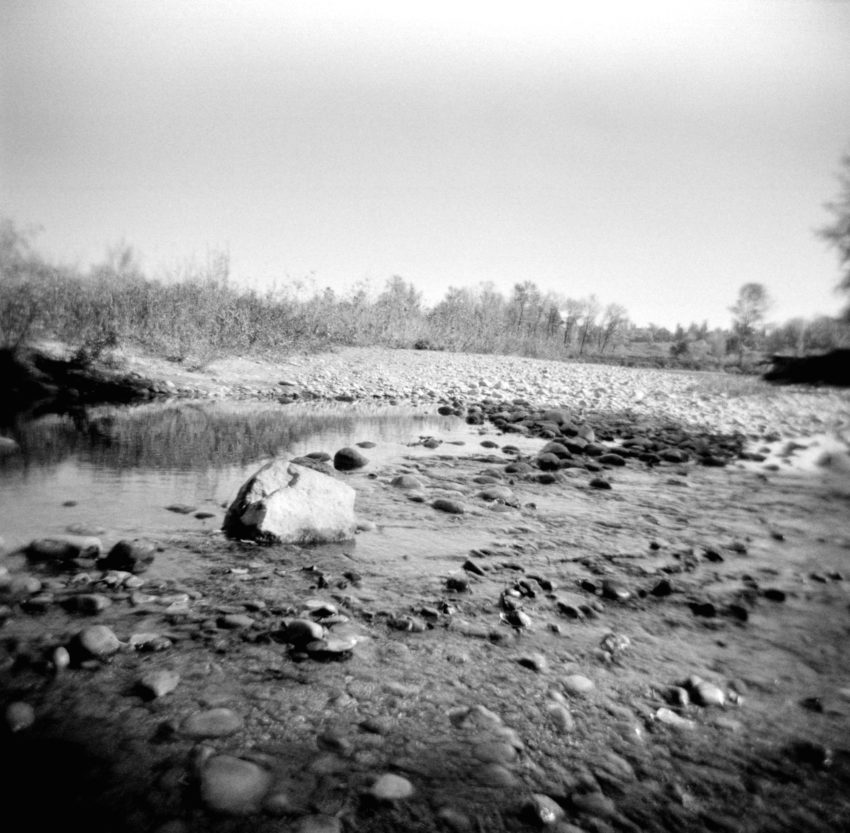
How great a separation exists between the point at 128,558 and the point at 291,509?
0.93m

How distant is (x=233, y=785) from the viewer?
1.35m

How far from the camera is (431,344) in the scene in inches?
824

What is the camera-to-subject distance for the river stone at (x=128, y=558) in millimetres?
2752

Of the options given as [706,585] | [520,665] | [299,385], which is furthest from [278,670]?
[299,385]

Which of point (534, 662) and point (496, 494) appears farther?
point (496, 494)

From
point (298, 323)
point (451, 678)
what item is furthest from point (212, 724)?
point (298, 323)

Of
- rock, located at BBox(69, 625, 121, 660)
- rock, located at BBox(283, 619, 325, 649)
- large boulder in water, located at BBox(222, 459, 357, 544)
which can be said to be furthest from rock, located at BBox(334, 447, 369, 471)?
rock, located at BBox(69, 625, 121, 660)

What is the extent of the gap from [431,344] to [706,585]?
60.5ft

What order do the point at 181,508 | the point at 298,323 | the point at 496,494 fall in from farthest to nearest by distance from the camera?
the point at 298,323, the point at 496,494, the point at 181,508

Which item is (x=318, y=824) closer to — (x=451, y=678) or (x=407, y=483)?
(x=451, y=678)

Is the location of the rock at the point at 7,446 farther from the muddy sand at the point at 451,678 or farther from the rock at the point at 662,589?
the rock at the point at 662,589

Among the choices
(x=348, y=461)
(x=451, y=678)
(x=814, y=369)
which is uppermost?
(x=814, y=369)

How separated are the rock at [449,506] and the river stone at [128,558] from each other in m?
2.11

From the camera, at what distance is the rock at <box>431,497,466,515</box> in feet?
13.6
